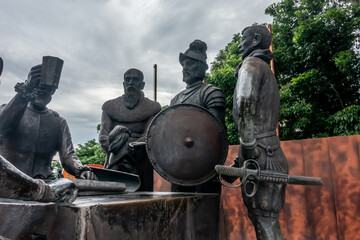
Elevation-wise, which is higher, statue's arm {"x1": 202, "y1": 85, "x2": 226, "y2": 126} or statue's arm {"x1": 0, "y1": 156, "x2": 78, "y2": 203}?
statue's arm {"x1": 202, "y1": 85, "x2": 226, "y2": 126}

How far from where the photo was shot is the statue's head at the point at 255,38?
2.72m

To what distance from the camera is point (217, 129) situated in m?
2.83

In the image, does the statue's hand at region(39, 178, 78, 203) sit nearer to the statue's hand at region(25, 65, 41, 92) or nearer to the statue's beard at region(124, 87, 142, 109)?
the statue's hand at region(25, 65, 41, 92)

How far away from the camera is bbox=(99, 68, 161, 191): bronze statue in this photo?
11.2 ft

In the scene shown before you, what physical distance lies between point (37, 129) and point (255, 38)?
2419 mm

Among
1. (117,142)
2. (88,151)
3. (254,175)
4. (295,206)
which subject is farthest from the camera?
(88,151)

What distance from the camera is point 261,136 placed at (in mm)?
2420

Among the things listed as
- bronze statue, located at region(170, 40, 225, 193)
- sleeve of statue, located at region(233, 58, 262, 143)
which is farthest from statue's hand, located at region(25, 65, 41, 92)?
sleeve of statue, located at region(233, 58, 262, 143)

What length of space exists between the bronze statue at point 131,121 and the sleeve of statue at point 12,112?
1006mm

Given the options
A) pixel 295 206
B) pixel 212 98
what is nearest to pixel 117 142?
pixel 212 98

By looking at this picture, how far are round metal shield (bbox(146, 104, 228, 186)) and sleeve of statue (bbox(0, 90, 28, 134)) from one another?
126 cm

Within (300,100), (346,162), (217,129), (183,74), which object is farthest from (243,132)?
(300,100)

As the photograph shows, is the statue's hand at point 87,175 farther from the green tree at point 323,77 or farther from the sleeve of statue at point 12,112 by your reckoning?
the green tree at point 323,77

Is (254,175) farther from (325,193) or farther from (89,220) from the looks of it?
(325,193)
